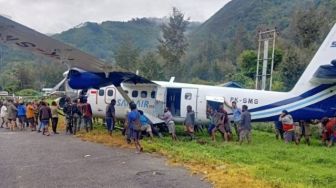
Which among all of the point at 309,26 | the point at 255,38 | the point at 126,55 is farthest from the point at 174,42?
the point at 309,26

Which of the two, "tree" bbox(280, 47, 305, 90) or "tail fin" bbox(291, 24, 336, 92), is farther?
"tree" bbox(280, 47, 305, 90)

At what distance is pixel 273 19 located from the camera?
91250mm

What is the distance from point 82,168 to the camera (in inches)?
445

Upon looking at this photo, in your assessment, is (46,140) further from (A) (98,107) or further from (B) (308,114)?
(B) (308,114)

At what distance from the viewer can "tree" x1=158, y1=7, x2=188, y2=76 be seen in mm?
62406

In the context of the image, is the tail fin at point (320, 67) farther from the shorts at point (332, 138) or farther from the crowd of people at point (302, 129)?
the shorts at point (332, 138)

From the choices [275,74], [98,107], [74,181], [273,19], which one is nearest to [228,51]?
[273,19]

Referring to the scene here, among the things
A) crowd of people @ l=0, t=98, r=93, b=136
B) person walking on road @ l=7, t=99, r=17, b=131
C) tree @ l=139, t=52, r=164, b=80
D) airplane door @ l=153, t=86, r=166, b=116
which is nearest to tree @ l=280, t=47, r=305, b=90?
tree @ l=139, t=52, r=164, b=80

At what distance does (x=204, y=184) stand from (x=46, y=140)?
8661 mm

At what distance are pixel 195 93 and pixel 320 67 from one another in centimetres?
538

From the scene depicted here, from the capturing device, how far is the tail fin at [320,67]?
17009 millimetres

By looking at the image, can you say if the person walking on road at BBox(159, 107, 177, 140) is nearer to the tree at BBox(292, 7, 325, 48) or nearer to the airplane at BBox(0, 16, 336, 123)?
the airplane at BBox(0, 16, 336, 123)

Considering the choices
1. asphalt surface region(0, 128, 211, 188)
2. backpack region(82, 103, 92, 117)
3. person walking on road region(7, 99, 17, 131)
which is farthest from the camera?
person walking on road region(7, 99, 17, 131)

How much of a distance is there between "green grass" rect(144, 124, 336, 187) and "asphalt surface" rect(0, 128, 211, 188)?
1343mm
